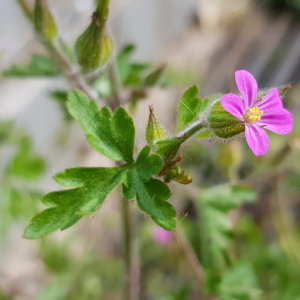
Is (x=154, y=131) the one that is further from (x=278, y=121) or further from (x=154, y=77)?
(x=154, y=77)

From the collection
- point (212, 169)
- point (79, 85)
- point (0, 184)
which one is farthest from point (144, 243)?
point (79, 85)

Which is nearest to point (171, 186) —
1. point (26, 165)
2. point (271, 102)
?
point (271, 102)

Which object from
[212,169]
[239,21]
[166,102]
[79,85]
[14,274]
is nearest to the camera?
[79,85]

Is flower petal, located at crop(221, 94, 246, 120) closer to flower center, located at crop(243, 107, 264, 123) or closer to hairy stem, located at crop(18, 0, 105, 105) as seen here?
flower center, located at crop(243, 107, 264, 123)

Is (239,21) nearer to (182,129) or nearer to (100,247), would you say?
(100,247)

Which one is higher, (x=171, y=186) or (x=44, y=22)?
(x=44, y=22)

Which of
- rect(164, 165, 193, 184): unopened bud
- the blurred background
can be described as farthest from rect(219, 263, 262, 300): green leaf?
rect(164, 165, 193, 184): unopened bud
